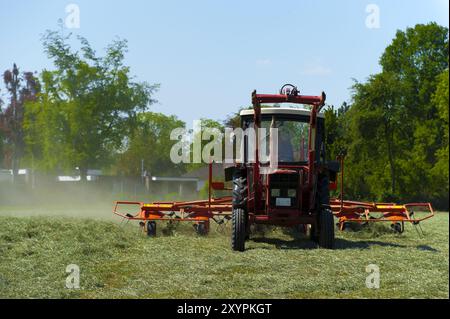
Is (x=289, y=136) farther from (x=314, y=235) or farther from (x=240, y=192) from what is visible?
(x=314, y=235)

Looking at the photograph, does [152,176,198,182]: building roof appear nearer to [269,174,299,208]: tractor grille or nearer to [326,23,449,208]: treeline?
[326,23,449,208]: treeline

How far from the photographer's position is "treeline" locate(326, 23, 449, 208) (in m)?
39.5

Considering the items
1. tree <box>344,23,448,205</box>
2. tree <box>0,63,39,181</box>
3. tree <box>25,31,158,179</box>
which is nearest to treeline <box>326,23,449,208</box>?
tree <box>344,23,448,205</box>

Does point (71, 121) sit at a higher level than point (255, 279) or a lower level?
higher

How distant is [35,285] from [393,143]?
1453 inches

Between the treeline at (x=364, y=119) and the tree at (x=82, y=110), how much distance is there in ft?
0.21

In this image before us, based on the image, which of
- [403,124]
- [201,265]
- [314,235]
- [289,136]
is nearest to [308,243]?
[314,235]

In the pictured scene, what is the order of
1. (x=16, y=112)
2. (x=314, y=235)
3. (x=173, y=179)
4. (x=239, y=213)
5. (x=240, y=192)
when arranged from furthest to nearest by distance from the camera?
1. (x=173, y=179)
2. (x=16, y=112)
3. (x=314, y=235)
4. (x=240, y=192)
5. (x=239, y=213)

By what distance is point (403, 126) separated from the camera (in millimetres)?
44844

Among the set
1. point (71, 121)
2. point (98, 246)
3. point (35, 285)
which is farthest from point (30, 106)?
point (35, 285)

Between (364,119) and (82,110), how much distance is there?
17.7m

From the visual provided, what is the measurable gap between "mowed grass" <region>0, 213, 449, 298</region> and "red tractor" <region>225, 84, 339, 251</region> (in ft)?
1.58
